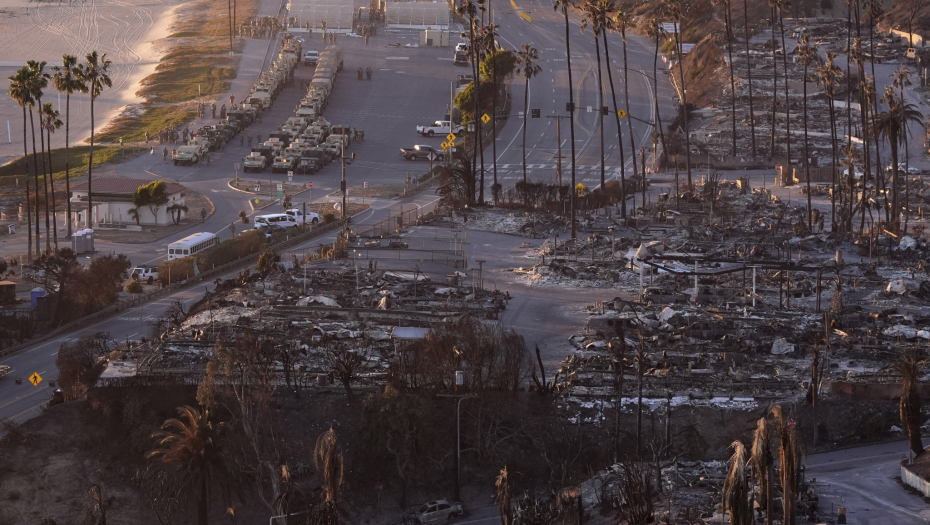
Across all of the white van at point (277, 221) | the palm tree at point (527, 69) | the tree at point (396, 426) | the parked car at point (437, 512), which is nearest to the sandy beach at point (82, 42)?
the white van at point (277, 221)

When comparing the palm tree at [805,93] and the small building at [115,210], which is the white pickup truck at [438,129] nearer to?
the palm tree at [805,93]

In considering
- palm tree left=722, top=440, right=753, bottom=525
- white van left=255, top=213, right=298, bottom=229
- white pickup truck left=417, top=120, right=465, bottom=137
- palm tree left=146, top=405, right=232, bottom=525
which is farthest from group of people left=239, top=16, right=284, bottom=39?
palm tree left=722, top=440, right=753, bottom=525

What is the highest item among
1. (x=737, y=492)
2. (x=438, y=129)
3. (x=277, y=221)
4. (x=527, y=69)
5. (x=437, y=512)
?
(x=527, y=69)

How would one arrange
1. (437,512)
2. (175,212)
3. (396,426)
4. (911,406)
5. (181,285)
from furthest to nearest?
(175,212) < (181,285) < (396,426) < (437,512) < (911,406)

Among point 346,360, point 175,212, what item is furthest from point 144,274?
point 346,360

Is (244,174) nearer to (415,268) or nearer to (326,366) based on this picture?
(415,268)

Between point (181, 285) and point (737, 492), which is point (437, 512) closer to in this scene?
point (737, 492)
